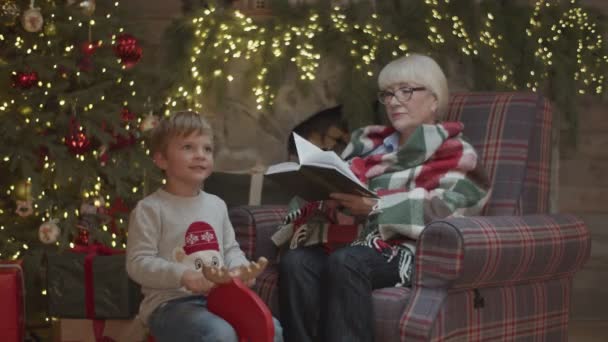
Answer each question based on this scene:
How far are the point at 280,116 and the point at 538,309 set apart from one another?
1659mm

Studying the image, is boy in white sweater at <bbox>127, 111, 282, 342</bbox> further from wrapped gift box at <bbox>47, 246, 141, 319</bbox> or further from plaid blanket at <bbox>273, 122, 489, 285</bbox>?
wrapped gift box at <bbox>47, 246, 141, 319</bbox>

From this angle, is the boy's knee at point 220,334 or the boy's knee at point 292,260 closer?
the boy's knee at point 220,334

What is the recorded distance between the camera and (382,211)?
249 cm

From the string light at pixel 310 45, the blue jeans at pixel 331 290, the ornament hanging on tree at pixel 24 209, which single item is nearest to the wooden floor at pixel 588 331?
the string light at pixel 310 45

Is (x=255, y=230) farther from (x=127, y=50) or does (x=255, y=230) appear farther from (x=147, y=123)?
(x=127, y=50)

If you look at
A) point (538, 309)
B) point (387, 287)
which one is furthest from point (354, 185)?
point (538, 309)

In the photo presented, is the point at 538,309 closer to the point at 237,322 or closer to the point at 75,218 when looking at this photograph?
the point at 237,322

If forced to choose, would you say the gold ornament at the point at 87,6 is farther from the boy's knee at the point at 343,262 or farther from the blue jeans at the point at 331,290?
the boy's knee at the point at 343,262

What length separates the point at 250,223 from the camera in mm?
2688

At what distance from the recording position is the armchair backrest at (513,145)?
2.71 meters

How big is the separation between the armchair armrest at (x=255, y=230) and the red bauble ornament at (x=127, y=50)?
1267 millimetres

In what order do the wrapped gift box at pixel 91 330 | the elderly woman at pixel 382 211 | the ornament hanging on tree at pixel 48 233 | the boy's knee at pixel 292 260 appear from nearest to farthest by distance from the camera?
the elderly woman at pixel 382 211, the boy's knee at pixel 292 260, the wrapped gift box at pixel 91 330, the ornament hanging on tree at pixel 48 233

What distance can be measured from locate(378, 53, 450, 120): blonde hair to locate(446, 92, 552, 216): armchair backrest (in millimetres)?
183

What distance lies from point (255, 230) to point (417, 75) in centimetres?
64
